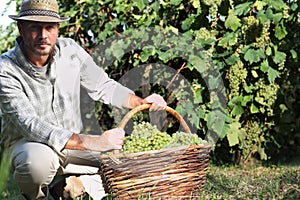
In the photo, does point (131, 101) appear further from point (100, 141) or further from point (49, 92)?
point (100, 141)

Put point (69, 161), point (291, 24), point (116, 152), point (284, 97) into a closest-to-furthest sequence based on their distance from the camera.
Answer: point (116, 152)
point (69, 161)
point (291, 24)
point (284, 97)

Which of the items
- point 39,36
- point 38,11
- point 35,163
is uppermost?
point 38,11

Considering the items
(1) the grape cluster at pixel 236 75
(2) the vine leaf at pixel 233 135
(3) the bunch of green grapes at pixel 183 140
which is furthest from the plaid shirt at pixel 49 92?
(2) the vine leaf at pixel 233 135

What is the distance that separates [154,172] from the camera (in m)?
2.21

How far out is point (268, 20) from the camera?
3561 mm

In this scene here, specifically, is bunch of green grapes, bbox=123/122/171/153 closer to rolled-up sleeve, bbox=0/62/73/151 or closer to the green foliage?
rolled-up sleeve, bbox=0/62/73/151

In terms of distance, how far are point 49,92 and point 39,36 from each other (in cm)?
33

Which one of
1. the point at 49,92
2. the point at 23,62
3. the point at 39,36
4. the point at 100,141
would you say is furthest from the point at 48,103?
the point at 100,141

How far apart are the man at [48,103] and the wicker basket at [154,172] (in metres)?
0.10

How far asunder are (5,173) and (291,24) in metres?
3.48

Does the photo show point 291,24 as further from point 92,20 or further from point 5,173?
point 5,173

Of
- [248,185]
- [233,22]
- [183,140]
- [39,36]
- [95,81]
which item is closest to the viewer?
[183,140]

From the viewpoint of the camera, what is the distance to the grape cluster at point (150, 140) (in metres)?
2.27

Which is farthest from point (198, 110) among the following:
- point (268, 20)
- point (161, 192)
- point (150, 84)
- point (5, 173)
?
point (5, 173)
